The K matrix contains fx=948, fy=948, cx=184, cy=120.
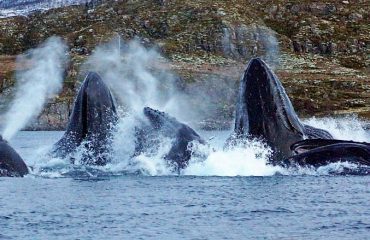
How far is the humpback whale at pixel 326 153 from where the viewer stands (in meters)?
30.9

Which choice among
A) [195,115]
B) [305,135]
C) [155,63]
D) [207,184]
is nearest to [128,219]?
[207,184]

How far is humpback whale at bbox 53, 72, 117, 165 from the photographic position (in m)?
33.0

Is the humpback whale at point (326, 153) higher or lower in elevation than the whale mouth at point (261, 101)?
lower

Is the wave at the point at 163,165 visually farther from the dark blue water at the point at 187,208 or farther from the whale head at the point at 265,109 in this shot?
the whale head at the point at 265,109

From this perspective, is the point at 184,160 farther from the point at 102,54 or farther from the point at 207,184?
the point at 102,54

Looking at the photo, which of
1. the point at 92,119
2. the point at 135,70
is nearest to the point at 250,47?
the point at 135,70

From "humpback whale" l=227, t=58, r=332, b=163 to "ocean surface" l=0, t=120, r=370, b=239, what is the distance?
731mm

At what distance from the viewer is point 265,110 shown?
30.9 m

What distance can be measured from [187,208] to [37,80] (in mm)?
81732

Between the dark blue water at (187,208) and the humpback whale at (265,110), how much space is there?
53.4 inches


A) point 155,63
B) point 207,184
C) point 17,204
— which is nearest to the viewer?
point 17,204

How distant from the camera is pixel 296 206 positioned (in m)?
25.4

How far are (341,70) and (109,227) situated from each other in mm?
154217

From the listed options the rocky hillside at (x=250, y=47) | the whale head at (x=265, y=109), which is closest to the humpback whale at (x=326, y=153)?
the whale head at (x=265, y=109)
